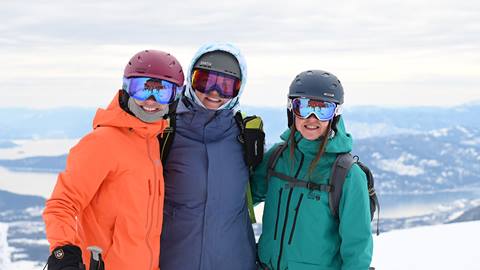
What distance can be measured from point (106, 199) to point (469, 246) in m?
9.67

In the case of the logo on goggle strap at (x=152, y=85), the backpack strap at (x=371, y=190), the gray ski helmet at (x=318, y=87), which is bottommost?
the backpack strap at (x=371, y=190)

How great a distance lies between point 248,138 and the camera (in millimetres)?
4039

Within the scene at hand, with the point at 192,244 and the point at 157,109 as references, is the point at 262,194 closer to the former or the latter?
the point at 192,244

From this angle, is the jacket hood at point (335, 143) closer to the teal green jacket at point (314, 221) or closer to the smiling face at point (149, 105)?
the teal green jacket at point (314, 221)

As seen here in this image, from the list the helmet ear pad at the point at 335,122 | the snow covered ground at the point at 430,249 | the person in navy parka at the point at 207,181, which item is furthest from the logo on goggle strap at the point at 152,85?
the snow covered ground at the point at 430,249

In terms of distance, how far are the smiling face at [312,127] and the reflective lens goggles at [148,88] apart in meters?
1.07

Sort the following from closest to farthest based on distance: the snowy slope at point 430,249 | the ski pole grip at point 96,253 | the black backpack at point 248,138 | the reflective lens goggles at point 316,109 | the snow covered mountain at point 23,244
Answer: the ski pole grip at point 96,253, the black backpack at point 248,138, the reflective lens goggles at point 316,109, the snowy slope at point 430,249, the snow covered mountain at point 23,244

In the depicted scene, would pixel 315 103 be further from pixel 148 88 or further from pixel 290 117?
pixel 148 88

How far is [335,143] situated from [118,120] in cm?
160

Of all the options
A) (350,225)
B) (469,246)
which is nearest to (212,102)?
(350,225)

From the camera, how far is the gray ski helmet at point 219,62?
13.3 ft

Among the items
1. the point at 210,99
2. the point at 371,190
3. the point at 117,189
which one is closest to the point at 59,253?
the point at 117,189

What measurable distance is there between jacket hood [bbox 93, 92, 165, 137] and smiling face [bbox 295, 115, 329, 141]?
3.77 feet

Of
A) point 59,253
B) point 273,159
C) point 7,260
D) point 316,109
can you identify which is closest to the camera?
point 59,253
